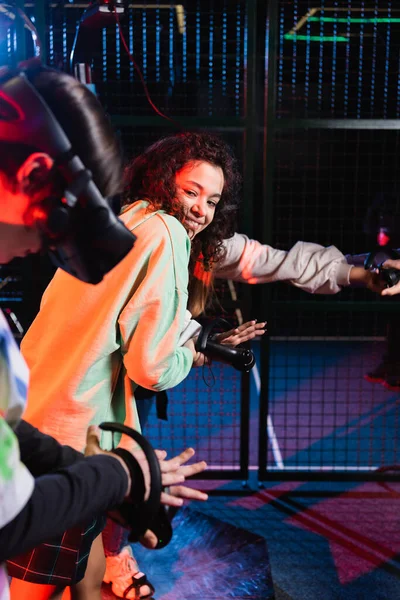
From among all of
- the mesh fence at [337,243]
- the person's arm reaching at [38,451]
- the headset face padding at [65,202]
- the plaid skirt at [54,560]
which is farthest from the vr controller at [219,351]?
the mesh fence at [337,243]

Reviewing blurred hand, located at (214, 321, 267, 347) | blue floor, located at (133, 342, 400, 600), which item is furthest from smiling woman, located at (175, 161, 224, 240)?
blue floor, located at (133, 342, 400, 600)

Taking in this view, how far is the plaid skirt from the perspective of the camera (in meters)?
2.00

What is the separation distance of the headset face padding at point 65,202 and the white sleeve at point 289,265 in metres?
1.99

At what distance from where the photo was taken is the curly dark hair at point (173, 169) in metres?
2.22

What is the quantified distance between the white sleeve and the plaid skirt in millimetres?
1588

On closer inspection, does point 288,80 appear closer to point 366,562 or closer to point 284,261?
point 284,261

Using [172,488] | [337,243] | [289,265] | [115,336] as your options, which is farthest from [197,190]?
[337,243]

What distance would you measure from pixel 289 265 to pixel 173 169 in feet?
3.82

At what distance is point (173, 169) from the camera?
2312mm

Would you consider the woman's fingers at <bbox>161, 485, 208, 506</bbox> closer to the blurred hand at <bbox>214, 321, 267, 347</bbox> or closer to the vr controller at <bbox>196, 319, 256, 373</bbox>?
the vr controller at <bbox>196, 319, 256, 373</bbox>

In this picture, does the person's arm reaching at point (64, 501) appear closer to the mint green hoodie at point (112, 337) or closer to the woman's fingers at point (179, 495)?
the woman's fingers at point (179, 495)

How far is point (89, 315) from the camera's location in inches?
75.7

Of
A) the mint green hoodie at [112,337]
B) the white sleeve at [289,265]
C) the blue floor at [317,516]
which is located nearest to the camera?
the mint green hoodie at [112,337]

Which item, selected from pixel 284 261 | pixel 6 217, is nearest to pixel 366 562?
pixel 284 261
